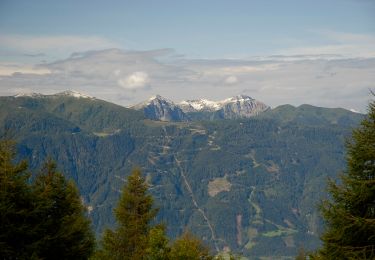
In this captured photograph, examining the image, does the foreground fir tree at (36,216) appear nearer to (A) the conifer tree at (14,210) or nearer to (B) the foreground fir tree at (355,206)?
(A) the conifer tree at (14,210)

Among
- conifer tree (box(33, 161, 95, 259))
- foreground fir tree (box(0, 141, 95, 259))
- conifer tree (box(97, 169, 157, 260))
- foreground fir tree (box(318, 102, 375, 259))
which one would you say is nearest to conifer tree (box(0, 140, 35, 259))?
foreground fir tree (box(0, 141, 95, 259))

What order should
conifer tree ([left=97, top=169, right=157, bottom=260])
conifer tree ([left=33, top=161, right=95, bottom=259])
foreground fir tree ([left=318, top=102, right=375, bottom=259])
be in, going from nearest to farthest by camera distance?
foreground fir tree ([left=318, top=102, right=375, bottom=259]) < conifer tree ([left=33, top=161, right=95, bottom=259]) < conifer tree ([left=97, top=169, right=157, bottom=260])

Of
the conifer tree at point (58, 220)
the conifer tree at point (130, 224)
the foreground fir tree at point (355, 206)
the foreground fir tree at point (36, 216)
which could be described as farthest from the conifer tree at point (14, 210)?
the foreground fir tree at point (355, 206)

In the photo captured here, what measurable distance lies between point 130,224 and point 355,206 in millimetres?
24276

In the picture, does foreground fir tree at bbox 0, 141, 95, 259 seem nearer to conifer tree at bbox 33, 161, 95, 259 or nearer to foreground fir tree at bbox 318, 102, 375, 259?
conifer tree at bbox 33, 161, 95, 259

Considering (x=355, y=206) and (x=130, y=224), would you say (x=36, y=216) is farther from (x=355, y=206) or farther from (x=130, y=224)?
(x=355, y=206)

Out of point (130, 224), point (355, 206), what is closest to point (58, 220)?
point (130, 224)

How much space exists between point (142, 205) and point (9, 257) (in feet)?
62.7

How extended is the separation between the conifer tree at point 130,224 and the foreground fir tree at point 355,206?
20.4 metres

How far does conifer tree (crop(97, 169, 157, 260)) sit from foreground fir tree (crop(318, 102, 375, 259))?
20436 mm

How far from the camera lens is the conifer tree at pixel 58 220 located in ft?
111

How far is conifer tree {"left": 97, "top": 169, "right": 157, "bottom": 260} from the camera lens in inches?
1820

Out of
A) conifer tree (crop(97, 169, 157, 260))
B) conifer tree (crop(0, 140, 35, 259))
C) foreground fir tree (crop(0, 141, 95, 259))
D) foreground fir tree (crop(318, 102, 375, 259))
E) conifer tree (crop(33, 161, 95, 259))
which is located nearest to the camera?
foreground fir tree (crop(318, 102, 375, 259))

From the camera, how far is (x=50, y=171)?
134ft
